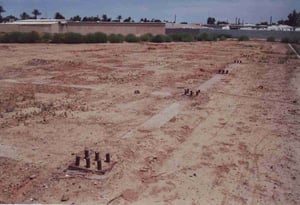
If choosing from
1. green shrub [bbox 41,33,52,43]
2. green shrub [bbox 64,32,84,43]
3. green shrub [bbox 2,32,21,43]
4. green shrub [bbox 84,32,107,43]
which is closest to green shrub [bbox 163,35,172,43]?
green shrub [bbox 84,32,107,43]

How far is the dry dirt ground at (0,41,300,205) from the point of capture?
241 inches

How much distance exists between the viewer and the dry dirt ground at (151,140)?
6109 mm

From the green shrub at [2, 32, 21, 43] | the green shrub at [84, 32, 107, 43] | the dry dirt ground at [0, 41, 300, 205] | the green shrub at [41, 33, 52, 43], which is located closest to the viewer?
the dry dirt ground at [0, 41, 300, 205]

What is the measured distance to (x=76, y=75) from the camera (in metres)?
18.7

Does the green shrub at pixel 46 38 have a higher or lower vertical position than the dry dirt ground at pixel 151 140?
higher

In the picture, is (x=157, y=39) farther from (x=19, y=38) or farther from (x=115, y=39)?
(x=19, y=38)

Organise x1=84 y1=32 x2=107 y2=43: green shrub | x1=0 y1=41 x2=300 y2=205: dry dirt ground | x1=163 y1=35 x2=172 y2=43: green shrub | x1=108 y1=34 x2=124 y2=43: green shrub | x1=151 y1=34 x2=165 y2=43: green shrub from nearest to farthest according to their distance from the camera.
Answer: x1=0 y1=41 x2=300 y2=205: dry dirt ground → x1=84 y1=32 x2=107 y2=43: green shrub → x1=108 y1=34 x2=124 y2=43: green shrub → x1=151 y1=34 x2=165 y2=43: green shrub → x1=163 y1=35 x2=172 y2=43: green shrub

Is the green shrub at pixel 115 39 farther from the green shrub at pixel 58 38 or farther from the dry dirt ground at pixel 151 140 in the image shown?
the dry dirt ground at pixel 151 140

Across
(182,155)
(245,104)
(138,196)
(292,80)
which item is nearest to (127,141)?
(182,155)

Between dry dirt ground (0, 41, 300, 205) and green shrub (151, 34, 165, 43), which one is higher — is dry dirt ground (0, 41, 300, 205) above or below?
below

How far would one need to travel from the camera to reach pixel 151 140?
878 cm

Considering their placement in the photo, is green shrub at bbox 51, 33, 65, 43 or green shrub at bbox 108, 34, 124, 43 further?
A: green shrub at bbox 108, 34, 124, 43

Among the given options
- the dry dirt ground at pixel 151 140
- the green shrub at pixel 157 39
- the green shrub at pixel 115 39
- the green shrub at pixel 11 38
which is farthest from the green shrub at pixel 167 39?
the dry dirt ground at pixel 151 140

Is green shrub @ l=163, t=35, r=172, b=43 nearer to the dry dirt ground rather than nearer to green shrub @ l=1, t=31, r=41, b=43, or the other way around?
green shrub @ l=1, t=31, r=41, b=43
